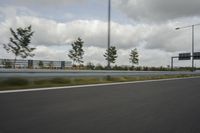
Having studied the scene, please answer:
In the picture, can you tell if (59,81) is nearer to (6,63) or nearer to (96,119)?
(96,119)

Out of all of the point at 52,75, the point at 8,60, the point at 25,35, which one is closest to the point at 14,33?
the point at 25,35

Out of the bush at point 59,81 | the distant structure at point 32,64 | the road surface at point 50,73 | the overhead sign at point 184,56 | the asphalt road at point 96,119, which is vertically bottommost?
the asphalt road at point 96,119

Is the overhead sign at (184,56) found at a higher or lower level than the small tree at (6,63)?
higher

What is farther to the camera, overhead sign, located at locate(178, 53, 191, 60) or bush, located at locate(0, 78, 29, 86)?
overhead sign, located at locate(178, 53, 191, 60)

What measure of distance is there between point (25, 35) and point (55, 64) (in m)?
6.59

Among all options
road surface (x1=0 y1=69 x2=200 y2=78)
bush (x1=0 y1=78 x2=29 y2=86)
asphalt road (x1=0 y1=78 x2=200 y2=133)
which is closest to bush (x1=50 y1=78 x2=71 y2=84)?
road surface (x1=0 y1=69 x2=200 y2=78)

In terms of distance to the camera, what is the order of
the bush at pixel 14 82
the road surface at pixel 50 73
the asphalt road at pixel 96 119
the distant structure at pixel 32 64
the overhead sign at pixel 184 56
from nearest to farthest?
the asphalt road at pixel 96 119 < the bush at pixel 14 82 < the road surface at pixel 50 73 < the distant structure at pixel 32 64 < the overhead sign at pixel 184 56

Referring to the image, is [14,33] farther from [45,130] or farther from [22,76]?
[45,130]

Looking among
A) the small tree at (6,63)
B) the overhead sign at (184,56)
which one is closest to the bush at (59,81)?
the small tree at (6,63)

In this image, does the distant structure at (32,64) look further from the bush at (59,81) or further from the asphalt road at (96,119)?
the asphalt road at (96,119)

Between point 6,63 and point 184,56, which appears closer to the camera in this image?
point 6,63

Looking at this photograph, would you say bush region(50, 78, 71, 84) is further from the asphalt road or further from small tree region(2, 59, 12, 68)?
small tree region(2, 59, 12, 68)

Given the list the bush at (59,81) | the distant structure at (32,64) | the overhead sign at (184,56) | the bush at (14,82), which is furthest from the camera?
the overhead sign at (184,56)

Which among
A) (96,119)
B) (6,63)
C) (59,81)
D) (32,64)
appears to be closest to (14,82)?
(59,81)
